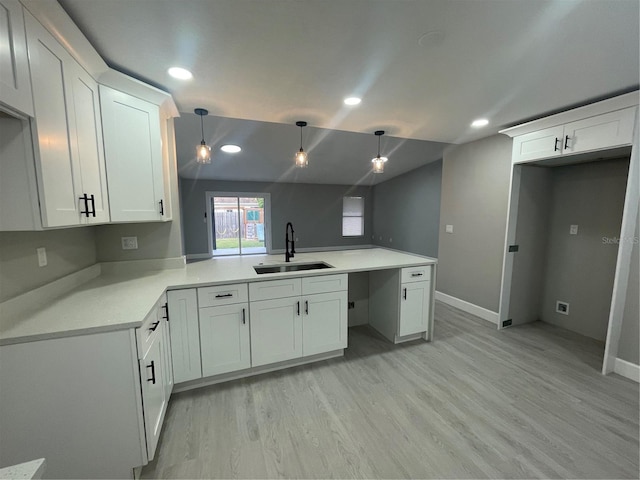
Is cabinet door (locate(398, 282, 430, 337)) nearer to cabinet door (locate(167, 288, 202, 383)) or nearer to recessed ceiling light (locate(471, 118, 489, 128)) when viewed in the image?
recessed ceiling light (locate(471, 118, 489, 128))

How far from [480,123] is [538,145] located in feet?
1.98

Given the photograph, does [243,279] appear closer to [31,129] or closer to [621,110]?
[31,129]

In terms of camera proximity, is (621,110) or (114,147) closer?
(114,147)

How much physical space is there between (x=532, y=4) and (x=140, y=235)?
2.99 meters

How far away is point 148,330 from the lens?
143cm

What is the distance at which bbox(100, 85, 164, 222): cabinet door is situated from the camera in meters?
1.73

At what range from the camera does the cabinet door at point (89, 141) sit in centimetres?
142

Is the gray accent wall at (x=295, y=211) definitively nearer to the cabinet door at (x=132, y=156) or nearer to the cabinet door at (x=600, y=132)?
the cabinet door at (x=132, y=156)

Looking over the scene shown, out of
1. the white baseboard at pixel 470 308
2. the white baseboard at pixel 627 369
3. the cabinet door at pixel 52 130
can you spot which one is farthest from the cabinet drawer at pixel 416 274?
the cabinet door at pixel 52 130

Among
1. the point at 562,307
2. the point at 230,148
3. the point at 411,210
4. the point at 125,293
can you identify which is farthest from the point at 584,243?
the point at 230,148

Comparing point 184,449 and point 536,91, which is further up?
point 536,91

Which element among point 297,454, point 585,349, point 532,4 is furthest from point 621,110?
point 297,454

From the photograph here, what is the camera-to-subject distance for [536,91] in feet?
6.63

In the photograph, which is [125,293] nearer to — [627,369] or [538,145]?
[538,145]
